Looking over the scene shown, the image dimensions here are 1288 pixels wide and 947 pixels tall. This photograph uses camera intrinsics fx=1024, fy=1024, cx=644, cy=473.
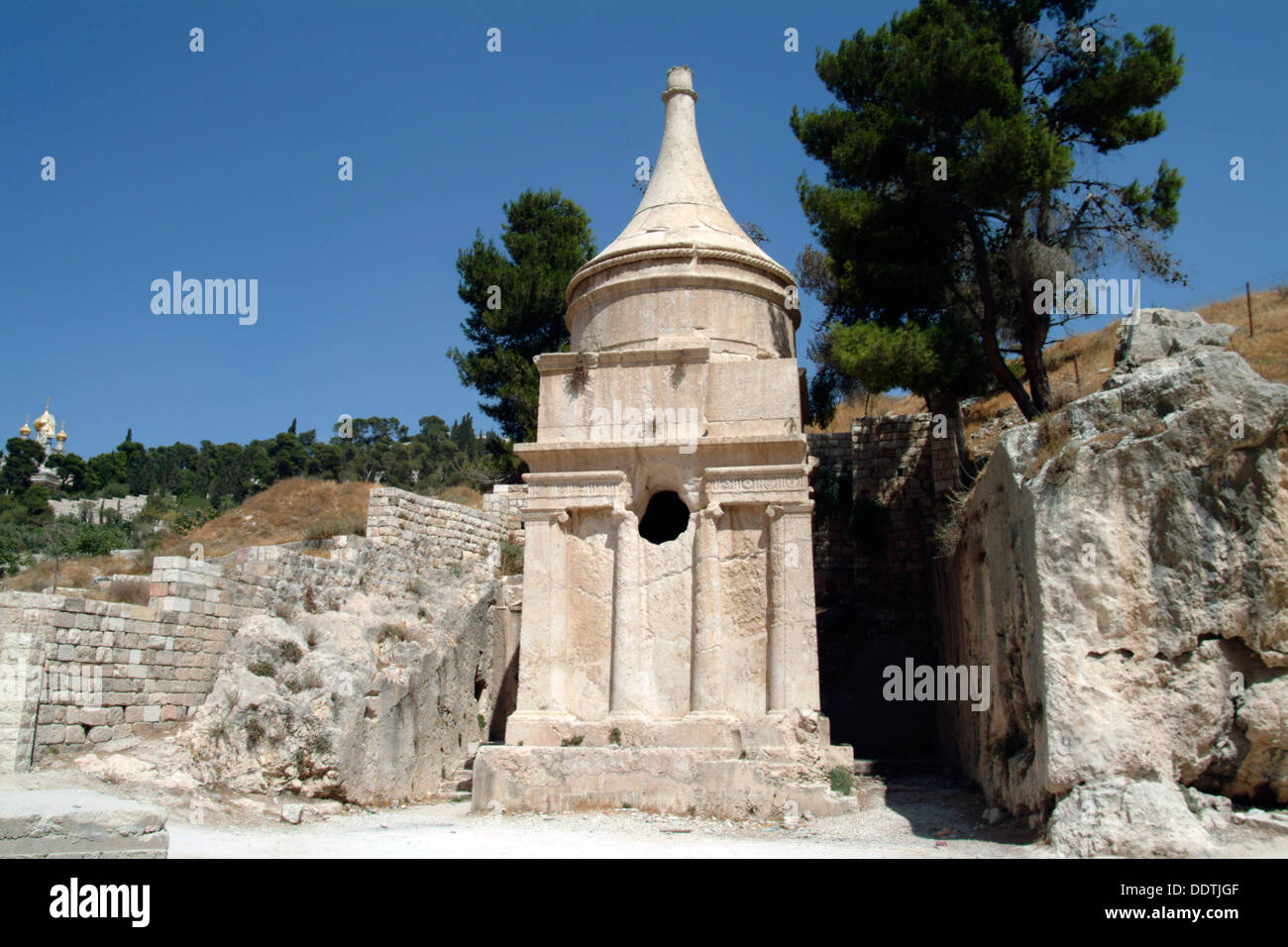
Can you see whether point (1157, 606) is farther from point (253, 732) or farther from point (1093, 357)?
point (1093, 357)

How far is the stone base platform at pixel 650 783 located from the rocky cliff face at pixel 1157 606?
224 cm

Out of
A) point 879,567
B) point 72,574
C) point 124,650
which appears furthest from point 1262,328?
point 72,574

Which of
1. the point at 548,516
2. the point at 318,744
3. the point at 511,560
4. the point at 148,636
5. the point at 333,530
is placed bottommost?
the point at 318,744

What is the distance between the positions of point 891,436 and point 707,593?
8448mm

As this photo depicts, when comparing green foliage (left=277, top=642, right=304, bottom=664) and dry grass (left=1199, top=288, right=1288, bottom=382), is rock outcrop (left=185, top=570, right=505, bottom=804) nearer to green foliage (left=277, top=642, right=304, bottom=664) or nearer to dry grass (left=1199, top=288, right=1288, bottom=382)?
green foliage (left=277, top=642, right=304, bottom=664)

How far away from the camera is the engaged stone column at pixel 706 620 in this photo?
35.4ft

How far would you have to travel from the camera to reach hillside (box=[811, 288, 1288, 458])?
14.8m

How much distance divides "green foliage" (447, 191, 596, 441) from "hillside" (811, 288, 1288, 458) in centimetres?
802

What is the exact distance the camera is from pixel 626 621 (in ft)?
36.7

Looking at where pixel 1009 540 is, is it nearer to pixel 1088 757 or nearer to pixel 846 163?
pixel 1088 757

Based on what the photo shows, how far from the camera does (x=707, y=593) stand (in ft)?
36.4

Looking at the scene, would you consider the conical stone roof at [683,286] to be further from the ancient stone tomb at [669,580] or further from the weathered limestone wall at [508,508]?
the weathered limestone wall at [508,508]

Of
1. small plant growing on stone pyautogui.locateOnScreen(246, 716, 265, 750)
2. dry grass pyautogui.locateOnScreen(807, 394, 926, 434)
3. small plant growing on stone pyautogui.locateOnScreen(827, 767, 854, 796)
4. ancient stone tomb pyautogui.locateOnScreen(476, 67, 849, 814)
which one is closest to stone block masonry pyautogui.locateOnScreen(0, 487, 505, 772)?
small plant growing on stone pyautogui.locateOnScreen(246, 716, 265, 750)

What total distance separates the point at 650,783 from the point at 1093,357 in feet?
65.2
